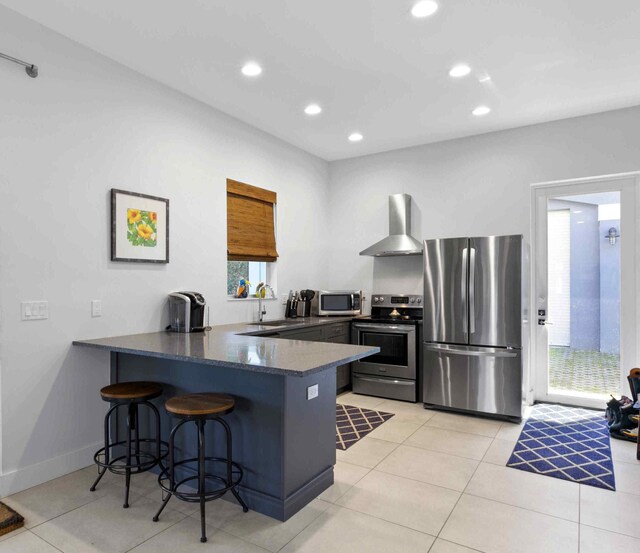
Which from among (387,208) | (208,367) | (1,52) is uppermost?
(1,52)

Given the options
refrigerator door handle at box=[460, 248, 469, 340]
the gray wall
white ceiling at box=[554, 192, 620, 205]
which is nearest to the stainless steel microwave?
the gray wall

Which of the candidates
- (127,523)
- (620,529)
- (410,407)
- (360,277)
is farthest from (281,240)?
(620,529)

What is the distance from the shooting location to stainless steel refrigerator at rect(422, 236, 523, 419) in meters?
3.94

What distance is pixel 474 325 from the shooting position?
410cm

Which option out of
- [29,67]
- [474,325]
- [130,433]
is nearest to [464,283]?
[474,325]

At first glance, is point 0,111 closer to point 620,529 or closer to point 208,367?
point 208,367

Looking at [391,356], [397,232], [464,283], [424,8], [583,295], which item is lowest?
[391,356]

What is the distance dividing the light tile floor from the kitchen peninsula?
5.5 inches

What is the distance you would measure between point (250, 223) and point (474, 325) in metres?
2.47

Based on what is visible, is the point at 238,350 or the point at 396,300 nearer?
the point at 238,350

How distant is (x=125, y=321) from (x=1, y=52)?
6.09 feet

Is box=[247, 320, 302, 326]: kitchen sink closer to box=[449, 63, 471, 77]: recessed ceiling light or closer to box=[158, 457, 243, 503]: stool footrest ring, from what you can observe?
box=[158, 457, 243, 503]: stool footrest ring

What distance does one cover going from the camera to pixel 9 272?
8.52ft

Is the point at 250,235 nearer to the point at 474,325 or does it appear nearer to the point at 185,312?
the point at 185,312
